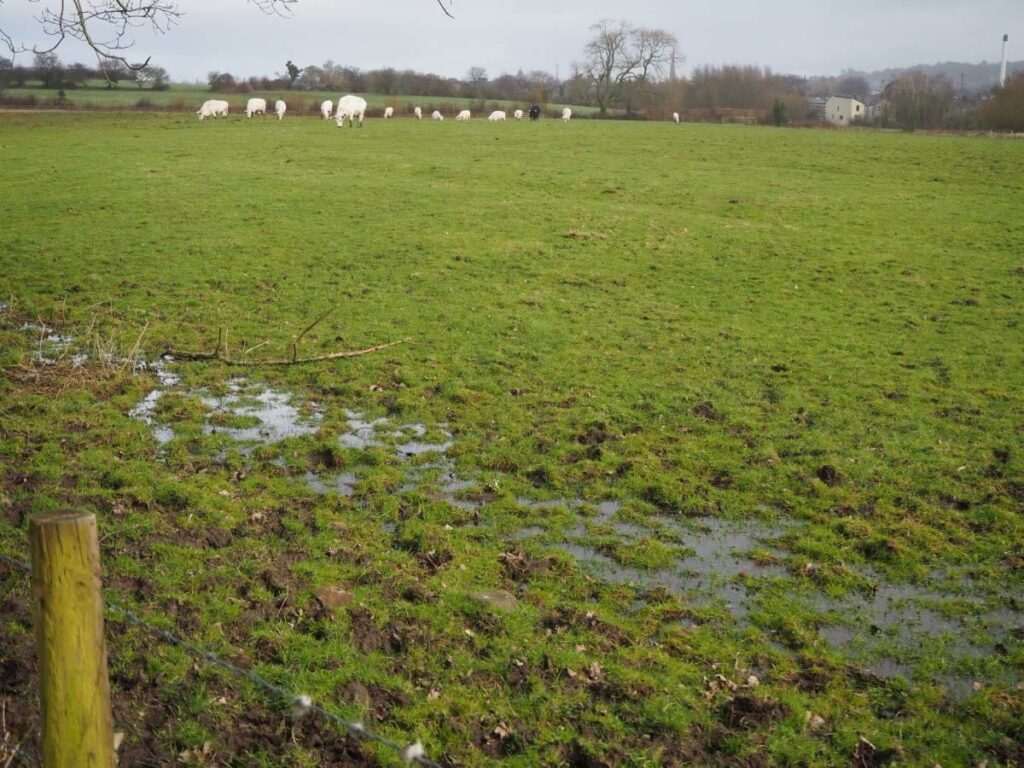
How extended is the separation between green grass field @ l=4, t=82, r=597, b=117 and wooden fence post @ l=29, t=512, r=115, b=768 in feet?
182

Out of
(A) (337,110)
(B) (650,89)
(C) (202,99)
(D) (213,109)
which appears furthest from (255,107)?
(B) (650,89)

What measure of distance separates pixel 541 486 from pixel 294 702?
4242mm

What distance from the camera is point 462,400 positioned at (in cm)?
1148

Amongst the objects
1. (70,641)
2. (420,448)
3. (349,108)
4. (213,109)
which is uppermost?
(213,109)

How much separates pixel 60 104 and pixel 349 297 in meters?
49.9

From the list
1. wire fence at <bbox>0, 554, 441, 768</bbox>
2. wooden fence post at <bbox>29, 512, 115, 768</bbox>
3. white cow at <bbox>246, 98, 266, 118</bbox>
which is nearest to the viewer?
wooden fence post at <bbox>29, 512, 115, 768</bbox>

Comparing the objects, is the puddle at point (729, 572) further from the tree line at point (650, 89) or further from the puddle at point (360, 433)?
the tree line at point (650, 89)

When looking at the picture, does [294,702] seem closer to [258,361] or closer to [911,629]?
[911,629]

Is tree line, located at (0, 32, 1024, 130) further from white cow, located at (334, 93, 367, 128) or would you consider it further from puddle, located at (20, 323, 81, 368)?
puddle, located at (20, 323, 81, 368)

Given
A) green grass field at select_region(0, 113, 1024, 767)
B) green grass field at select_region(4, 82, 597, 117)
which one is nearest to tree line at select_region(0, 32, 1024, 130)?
green grass field at select_region(4, 82, 597, 117)

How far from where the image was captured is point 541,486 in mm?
9055

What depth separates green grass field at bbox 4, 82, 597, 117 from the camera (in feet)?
199

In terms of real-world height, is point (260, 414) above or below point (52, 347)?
below

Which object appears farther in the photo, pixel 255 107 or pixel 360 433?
pixel 255 107
